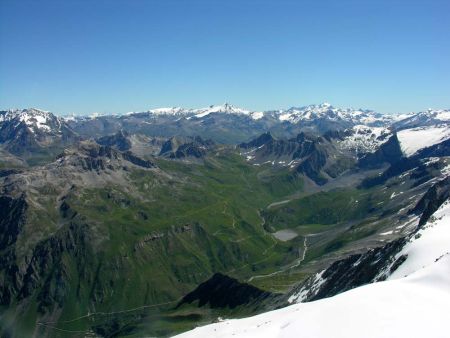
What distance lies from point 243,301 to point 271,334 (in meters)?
155

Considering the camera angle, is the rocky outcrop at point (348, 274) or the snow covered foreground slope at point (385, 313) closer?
the snow covered foreground slope at point (385, 313)

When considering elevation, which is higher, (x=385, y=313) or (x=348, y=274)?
(x=385, y=313)

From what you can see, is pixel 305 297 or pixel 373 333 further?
pixel 305 297

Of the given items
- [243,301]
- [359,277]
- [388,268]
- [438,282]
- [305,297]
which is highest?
[438,282]

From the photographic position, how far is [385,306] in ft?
141

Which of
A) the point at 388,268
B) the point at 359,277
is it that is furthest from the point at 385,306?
the point at 359,277

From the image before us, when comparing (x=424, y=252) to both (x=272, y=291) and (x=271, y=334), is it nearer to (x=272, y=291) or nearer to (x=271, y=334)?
(x=271, y=334)

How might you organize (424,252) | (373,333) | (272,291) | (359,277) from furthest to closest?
1. (272,291)
2. (359,277)
3. (424,252)
4. (373,333)

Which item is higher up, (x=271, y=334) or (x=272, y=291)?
(x=271, y=334)

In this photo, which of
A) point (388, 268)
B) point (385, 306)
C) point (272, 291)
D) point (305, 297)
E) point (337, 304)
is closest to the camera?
point (385, 306)

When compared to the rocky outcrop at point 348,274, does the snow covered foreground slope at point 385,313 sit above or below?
above

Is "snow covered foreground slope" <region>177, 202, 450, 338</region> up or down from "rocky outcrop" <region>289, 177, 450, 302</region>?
up

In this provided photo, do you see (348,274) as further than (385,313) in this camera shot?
Yes

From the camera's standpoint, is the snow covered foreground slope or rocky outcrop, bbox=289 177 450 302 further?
rocky outcrop, bbox=289 177 450 302
